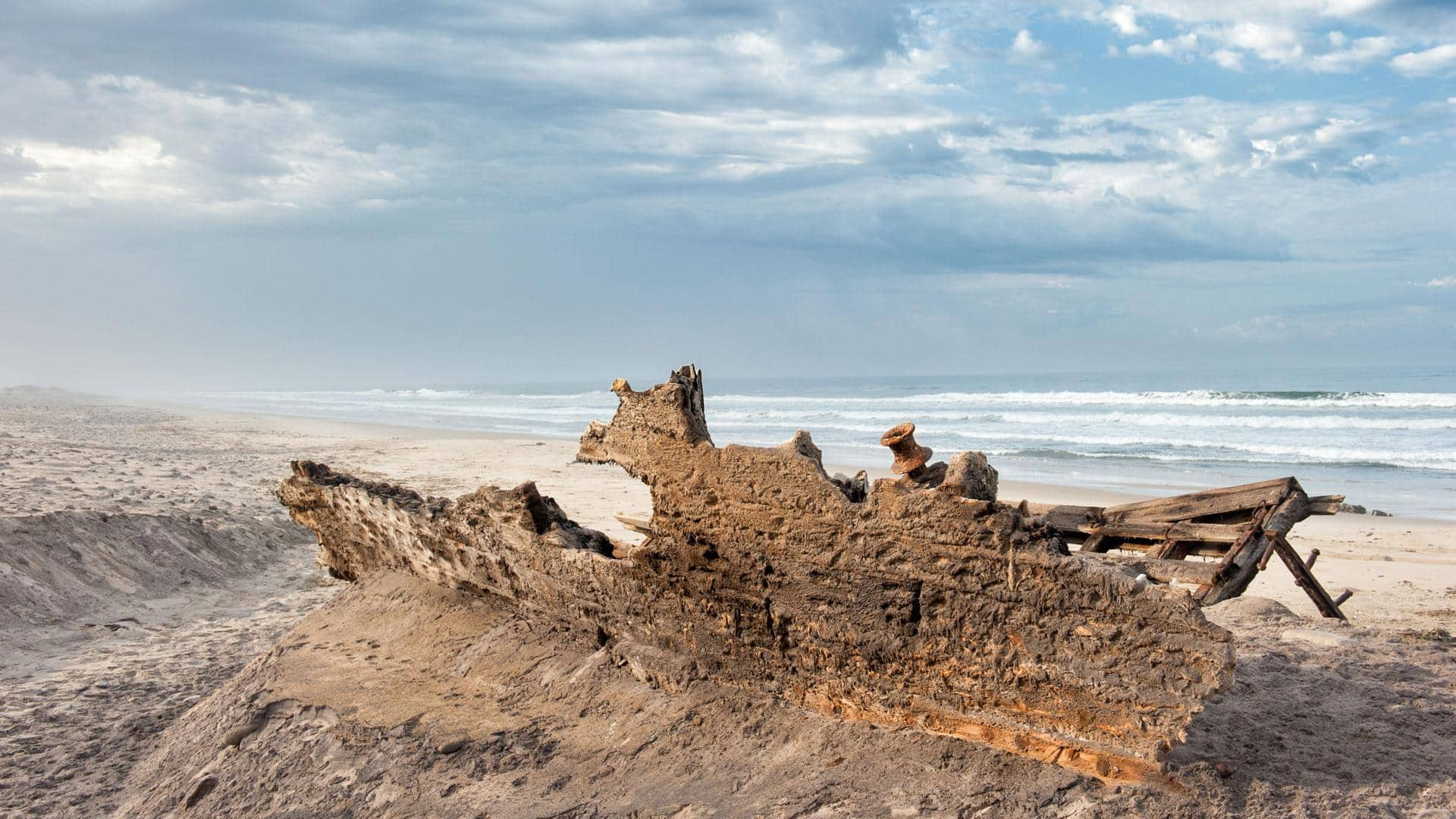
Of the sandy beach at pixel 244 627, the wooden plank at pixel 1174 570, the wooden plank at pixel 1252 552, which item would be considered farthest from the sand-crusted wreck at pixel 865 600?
the wooden plank at pixel 1252 552

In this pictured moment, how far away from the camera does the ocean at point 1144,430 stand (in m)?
16.7

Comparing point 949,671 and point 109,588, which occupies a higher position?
point 949,671

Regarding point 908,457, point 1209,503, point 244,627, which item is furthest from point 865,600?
point 244,627

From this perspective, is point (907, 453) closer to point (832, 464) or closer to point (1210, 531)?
point (1210, 531)

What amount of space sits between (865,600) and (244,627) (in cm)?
563

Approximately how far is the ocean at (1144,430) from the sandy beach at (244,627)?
325 cm

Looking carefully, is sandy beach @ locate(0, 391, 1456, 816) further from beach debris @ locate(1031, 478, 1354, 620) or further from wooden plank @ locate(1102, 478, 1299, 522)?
wooden plank @ locate(1102, 478, 1299, 522)

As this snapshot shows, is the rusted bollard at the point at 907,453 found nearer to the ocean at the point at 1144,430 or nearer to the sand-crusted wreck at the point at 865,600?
the sand-crusted wreck at the point at 865,600

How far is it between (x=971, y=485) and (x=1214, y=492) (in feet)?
7.10

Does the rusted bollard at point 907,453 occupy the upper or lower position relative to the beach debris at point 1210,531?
upper

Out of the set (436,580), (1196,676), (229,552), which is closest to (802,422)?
(229,552)

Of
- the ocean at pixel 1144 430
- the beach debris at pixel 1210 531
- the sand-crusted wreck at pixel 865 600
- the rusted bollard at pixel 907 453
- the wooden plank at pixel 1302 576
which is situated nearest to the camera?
the sand-crusted wreck at pixel 865 600

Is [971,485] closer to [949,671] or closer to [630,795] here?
[949,671]

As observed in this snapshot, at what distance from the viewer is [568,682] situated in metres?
4.31
